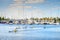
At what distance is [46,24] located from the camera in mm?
1818

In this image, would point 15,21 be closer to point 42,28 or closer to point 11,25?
point 11,25

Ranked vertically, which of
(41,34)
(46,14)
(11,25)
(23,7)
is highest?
(23,7)

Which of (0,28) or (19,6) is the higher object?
(19,6)

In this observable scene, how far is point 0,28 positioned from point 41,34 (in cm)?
65

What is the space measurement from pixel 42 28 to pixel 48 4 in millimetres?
380

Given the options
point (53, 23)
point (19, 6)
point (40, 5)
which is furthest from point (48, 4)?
point (19, 6)

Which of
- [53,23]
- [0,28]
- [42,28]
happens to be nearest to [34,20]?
[42,28]

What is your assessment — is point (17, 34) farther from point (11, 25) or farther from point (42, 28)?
point (42, 28)

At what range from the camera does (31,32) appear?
1833mm

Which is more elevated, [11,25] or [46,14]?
[46,14]

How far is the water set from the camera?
179cm

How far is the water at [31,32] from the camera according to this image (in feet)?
5.89

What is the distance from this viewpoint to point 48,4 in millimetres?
1813

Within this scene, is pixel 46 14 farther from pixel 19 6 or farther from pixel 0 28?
pixel 0 28
